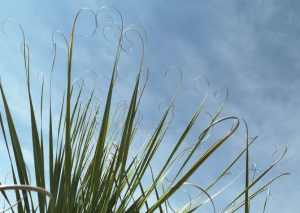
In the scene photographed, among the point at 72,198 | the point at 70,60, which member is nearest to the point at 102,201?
the point at 72,198

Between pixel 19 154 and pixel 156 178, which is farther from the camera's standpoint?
pixel 156 178

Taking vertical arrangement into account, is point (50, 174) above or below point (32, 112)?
below

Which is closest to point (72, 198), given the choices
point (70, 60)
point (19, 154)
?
point (19, 154)

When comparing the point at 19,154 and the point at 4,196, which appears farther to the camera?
the point at 4,196

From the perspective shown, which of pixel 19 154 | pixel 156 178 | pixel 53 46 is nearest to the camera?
pixel 19 154

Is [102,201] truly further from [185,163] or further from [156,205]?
[185,163]

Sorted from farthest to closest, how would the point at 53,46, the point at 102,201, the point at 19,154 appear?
1. the point at 53,46
2. the point at 102,201
3. the point at 19,154

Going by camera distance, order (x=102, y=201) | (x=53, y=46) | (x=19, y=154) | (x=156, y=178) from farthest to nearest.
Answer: (x=53, y=46)
(x=156, y=178)
(x=102, y=201)
(x=19, y=154)

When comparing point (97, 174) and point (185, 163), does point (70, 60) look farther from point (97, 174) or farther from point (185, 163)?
point (185, 163)

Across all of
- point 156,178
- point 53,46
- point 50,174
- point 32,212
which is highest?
point 53,46

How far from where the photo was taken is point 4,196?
1360mm

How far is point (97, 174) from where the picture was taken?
1.32 metres

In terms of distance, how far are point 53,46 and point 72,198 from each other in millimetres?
589

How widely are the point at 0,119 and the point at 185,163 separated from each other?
2.02 ft
